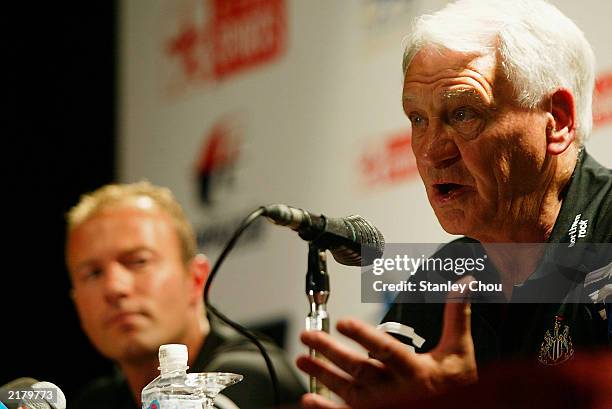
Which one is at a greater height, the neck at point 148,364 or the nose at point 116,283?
the nose at point 116,283

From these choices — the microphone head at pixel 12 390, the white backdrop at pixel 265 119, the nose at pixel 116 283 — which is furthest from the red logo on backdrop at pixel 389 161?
the microphone head at pixel 12 390

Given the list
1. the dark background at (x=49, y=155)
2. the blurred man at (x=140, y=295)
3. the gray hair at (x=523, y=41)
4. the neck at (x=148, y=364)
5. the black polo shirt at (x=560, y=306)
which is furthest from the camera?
the dark background at (x=49, y=155)

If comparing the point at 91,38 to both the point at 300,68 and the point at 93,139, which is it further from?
the point at 300,68

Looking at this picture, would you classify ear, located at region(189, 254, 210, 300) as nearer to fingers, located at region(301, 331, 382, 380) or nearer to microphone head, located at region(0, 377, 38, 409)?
microphone head, located at region(0, 377, 38, 409)

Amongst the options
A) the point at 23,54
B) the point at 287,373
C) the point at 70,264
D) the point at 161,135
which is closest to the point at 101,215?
the point at 70,264

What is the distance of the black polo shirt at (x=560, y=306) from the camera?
5.08 feet

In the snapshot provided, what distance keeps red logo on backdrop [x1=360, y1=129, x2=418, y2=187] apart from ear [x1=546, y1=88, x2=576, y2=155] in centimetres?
60

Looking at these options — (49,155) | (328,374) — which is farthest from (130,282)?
(49,155)

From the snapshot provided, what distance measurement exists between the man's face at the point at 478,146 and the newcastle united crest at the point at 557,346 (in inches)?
6.8

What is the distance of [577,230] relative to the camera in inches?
64.3

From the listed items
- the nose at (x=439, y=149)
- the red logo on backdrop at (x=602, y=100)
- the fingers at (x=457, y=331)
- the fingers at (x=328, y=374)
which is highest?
the red logo on backdrop at (x=602, y=100)

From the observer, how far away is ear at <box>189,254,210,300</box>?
252 cm

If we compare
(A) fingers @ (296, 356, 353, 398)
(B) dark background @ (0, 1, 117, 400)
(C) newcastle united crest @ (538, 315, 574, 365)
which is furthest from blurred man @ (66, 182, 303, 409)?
(B) dark background @ (0, 1, 117, 400)

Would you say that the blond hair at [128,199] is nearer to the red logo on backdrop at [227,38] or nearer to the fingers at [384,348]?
the red logo on backdrop at [227,38]
